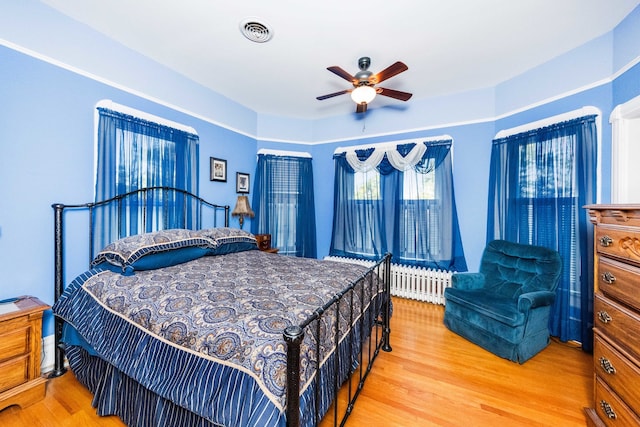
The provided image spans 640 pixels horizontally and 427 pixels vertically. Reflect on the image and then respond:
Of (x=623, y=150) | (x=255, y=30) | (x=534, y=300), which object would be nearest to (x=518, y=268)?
(x=534, y=300)

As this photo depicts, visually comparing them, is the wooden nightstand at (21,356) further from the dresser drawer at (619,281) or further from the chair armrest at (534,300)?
the chair armrest at (534,300)

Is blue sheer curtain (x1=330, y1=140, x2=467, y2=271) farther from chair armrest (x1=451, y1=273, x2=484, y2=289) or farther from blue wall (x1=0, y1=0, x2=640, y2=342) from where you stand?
chair armrest (x1=451, y1=273, x2=484, y2=289)

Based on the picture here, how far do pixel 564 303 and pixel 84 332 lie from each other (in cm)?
412

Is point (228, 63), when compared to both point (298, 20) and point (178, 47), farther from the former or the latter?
point (298, 20)

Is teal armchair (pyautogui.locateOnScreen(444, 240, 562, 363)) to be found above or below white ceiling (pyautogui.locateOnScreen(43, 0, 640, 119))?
below

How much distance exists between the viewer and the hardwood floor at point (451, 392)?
160cm

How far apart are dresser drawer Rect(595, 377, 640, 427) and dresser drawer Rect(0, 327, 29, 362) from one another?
348 centimetres

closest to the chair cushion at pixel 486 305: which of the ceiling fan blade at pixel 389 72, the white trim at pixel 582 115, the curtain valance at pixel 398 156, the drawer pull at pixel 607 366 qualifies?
A: the drawer pull at pixel 607 366

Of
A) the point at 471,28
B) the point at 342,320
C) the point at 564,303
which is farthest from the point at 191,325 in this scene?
the point at 564,303

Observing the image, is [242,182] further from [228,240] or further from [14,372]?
[14,372]

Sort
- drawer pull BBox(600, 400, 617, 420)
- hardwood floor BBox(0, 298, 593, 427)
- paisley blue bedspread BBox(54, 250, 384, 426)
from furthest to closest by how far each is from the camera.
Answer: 1. hardwood floor BBox(0, 298, 593, 427)
2. drawer pull BBox(600, 400, 617, 420)
3. paisley blue bedspread BBox(54, 250, 384, 426)

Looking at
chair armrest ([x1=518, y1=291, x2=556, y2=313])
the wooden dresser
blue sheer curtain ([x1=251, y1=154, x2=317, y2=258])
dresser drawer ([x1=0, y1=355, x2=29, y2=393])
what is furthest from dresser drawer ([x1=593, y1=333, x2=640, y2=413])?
dresser drawer ([x1=0, y1=355, x2=29, y2=393])

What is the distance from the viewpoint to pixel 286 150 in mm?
4418

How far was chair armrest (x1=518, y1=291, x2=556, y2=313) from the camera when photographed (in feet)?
7.13
